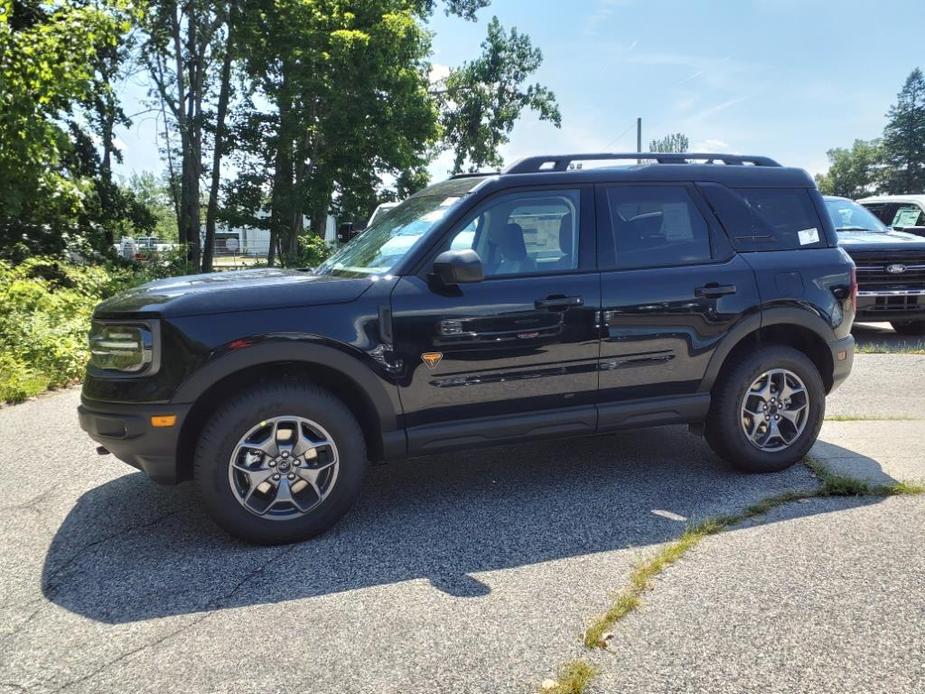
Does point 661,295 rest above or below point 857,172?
below

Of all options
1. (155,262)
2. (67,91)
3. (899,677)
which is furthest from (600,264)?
(155,262)

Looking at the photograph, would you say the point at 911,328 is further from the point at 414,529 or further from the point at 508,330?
the point at 414,529

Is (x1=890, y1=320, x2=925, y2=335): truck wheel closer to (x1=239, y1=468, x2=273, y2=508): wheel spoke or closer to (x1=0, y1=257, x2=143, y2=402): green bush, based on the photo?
(x1=239, y1=468, x2=273, y2=508): wheel spoke

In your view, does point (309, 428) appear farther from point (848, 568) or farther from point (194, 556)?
point (848, 568)

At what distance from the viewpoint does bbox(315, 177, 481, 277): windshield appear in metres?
3.99

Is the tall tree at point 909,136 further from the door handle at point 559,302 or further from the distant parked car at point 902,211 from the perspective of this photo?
the door handle at point 559,302

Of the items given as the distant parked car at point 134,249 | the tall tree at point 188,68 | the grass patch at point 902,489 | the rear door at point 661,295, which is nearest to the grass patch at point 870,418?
the grass patch at point 902,489

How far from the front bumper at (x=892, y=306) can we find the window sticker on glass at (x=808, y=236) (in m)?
5.70

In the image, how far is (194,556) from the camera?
11.5ft

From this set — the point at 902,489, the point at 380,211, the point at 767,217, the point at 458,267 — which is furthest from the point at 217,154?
the point at 902,489

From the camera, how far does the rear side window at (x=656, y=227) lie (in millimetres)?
4227

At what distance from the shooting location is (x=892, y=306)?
966cm

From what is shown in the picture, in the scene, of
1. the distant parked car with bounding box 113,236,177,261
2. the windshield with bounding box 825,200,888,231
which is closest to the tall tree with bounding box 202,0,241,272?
the distant parked car with bounding box 113,236,177,261

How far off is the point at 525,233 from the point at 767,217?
1674 millimetres
